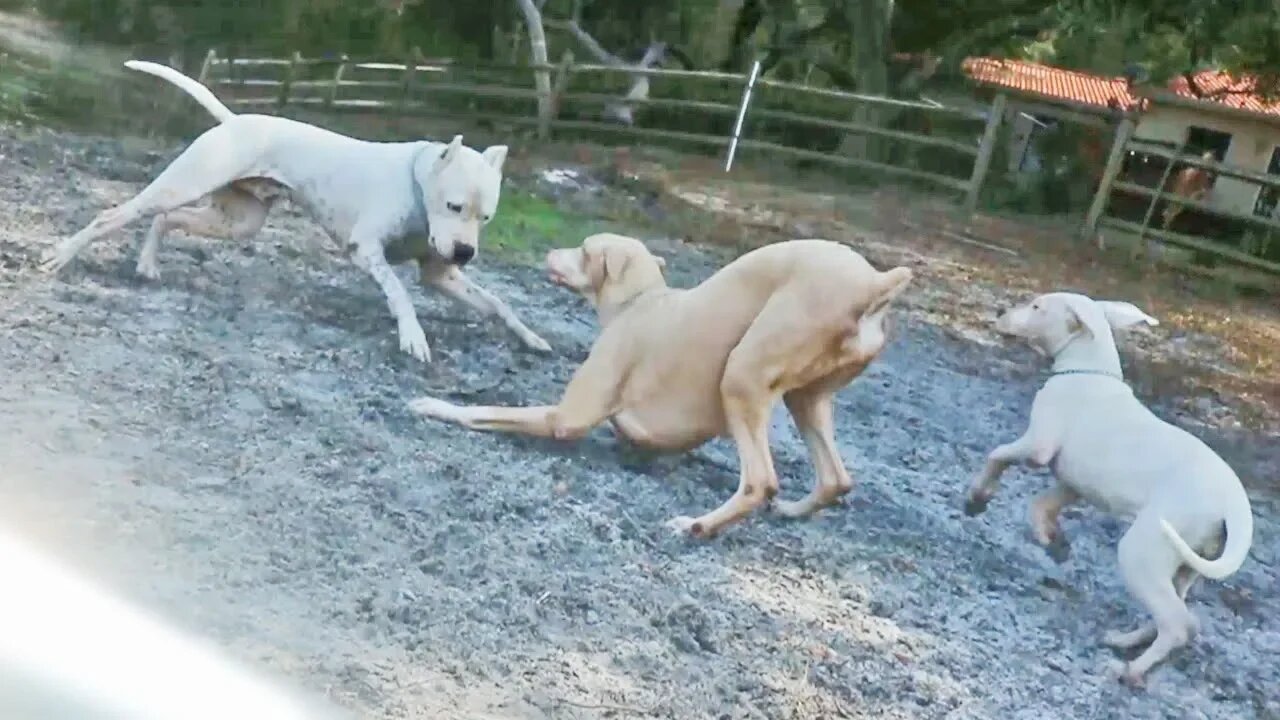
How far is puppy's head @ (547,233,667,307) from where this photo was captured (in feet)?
3.72

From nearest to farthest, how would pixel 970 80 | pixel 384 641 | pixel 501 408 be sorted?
pixel 384 641 → pixel 501 408 → pixel 970 80

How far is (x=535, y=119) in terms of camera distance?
121cm

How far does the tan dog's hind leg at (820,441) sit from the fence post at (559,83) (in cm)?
35

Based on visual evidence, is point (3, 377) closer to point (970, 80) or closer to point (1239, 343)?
point (970, 80)

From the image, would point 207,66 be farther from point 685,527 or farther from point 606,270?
point 685,527

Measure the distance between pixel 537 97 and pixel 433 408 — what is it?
1.00ft

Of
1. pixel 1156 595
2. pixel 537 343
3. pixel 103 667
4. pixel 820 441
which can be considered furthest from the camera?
pixel 537 343

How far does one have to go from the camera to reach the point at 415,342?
1146 millimetres

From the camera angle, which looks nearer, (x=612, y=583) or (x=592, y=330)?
(x=612, y=583)

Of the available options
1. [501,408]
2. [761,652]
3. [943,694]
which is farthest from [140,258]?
[943,694]

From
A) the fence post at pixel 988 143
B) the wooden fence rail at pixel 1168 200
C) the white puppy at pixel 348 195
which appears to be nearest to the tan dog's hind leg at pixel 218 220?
the white puppy at pixel 348 195

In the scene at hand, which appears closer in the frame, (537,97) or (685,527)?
(685,527)

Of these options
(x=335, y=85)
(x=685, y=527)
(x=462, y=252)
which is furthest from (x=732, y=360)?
(x=335, y=85)

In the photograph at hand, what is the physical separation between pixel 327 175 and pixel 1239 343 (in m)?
0.75
